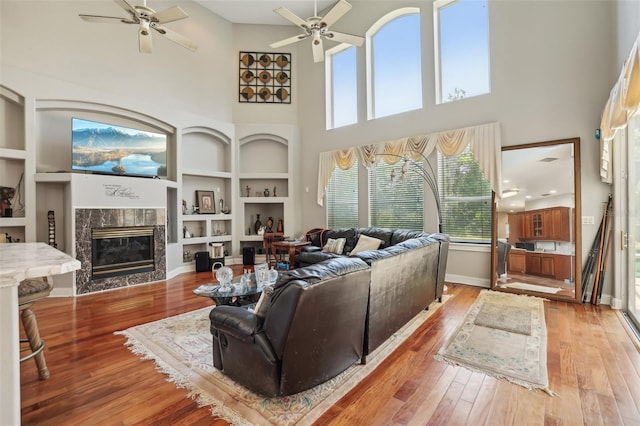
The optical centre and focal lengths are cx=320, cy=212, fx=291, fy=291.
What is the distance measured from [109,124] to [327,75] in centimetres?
474

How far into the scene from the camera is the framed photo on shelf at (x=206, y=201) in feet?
22.2

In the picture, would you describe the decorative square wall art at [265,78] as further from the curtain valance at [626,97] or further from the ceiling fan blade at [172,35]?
the curtain valance at [626,97]

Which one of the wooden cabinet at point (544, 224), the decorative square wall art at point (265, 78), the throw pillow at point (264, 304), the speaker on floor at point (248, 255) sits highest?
the decorative square wall art at point (265, 78)

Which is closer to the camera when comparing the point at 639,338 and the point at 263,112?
the point at 639,338

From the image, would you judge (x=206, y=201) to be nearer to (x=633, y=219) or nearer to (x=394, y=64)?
(x=394, y=64)

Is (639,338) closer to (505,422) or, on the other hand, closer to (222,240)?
(505,422)

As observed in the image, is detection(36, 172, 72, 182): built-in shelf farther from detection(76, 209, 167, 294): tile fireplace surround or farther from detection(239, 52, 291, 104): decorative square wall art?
detection(239, 52, 291, 104): decorative square wall art

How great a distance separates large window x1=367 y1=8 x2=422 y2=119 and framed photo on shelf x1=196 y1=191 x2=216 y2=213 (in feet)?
13.6

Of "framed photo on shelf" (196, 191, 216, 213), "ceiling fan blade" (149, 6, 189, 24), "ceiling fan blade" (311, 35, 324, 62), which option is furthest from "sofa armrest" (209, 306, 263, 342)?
"framed photo on shelf" (196, 191, 216, 213)

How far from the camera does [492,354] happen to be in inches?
102

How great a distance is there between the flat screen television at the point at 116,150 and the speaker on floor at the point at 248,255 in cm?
237

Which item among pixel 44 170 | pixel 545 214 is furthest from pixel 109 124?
pixel 545 214

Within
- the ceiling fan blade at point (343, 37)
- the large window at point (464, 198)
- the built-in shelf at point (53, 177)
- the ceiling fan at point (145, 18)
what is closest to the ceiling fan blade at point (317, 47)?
the ceiling fan blade at point (343, 37)

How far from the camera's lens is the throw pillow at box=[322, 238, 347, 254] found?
5566mm
